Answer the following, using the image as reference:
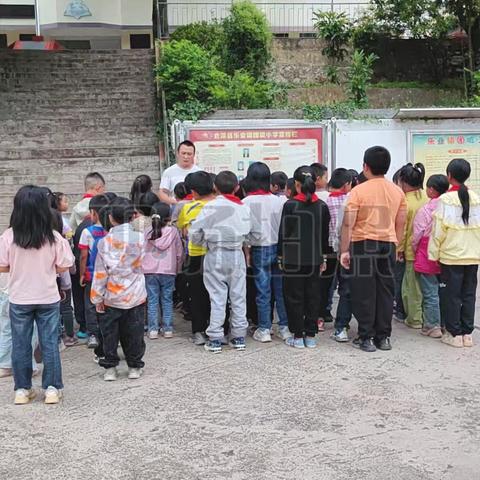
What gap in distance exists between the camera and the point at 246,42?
44.3ft

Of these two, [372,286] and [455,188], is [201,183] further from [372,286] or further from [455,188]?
[455,188]

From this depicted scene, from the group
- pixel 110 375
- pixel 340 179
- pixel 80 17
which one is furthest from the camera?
pixel 80 17

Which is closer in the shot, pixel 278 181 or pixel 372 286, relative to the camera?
pixel 372 286

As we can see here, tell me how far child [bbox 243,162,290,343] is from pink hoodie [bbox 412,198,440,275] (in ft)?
4.32

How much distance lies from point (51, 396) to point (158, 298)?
1.76 meters

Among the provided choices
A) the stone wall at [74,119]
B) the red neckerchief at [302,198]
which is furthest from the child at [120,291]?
the stone wall at [74,119]

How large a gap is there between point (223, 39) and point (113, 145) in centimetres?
403

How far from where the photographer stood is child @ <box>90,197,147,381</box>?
176 inches

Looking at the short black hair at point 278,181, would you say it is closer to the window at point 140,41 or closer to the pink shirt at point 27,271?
the pink shirt at point 27,271

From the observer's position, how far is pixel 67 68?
14766 mm

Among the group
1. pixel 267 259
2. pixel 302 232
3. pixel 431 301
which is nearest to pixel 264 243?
pixel 267 259

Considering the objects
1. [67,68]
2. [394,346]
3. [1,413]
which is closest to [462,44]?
[67,68]

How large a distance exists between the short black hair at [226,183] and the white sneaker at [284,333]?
144 cm

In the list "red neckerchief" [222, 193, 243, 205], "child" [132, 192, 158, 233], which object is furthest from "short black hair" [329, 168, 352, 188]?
"child" [132, 192, 158, 233]
